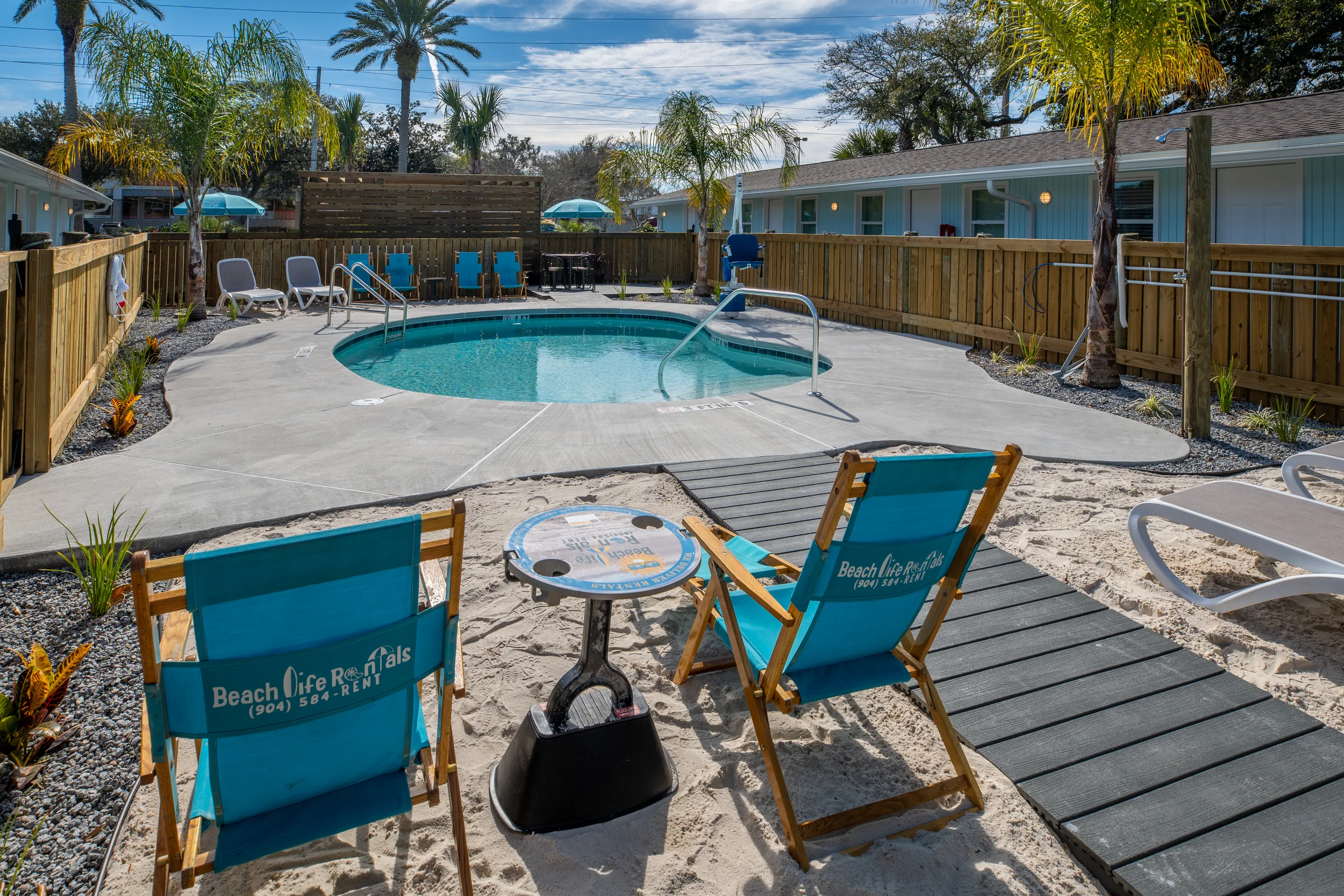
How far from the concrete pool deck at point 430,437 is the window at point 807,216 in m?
12.4

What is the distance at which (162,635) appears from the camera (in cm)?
229

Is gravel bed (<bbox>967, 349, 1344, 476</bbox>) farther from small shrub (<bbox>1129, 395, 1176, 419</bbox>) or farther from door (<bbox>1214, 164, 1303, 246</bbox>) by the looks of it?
door (<bbox>1214, 164, 1303, 246</bbox>)

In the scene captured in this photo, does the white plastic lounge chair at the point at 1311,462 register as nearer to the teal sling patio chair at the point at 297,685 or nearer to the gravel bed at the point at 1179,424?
the gravel bed at the point at 1179,424

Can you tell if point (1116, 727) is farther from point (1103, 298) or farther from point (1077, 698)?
point (1103, 298)

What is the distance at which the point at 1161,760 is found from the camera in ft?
8.50

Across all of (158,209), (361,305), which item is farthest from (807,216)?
(158,209)

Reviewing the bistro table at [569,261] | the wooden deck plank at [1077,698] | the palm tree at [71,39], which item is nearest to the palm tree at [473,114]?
the palm tree at [71,39]

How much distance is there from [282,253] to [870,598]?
16218 mm

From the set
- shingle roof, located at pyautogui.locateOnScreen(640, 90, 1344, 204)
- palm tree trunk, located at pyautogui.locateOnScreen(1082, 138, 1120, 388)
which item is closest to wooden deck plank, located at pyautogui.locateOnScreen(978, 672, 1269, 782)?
palm tree trunk, located at pyautogui.locateOnScreen(1082, 138, 1120, 388)

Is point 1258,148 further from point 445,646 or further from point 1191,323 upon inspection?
point 445,646

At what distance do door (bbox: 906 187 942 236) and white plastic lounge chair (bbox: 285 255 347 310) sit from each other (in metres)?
10.7

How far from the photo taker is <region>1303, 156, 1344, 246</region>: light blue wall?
420 inches

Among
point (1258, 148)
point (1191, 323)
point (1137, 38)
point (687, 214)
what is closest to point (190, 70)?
point (1137, 38)

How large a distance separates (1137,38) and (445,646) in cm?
761
